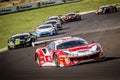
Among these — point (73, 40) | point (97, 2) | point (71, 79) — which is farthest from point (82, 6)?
point (71, 79)

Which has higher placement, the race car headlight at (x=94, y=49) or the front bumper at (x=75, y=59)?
the race car headlight at (x=94, y=49)

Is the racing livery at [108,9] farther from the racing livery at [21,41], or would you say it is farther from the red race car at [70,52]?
the red race car at [70,52]

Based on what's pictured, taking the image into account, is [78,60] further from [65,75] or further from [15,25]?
[15,25]

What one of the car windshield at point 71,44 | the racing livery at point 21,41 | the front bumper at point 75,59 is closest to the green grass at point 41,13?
the racing livery at point 21,41

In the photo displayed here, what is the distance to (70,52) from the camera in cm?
1504

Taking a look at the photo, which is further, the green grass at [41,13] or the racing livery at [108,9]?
the green grass at [41,13]

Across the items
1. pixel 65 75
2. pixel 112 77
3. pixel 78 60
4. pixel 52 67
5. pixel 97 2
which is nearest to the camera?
pixel 112 77

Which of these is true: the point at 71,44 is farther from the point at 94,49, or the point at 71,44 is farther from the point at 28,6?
the point at 28,6

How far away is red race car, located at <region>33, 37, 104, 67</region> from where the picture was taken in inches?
588

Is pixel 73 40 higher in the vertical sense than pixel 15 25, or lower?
A: higher

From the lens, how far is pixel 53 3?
73.3m

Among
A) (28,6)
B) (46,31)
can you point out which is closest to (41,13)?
(28,6)

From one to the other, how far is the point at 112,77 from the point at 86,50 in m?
3.98

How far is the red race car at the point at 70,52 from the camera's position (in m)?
14.9
